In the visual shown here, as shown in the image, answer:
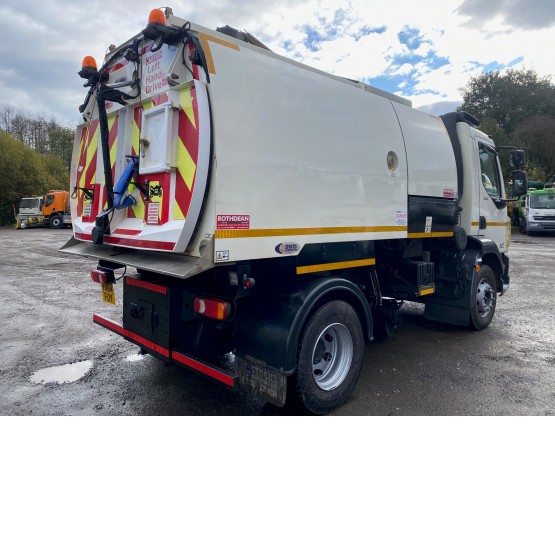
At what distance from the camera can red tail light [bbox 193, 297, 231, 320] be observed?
3.18 meters

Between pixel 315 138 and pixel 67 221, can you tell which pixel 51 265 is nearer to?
pixel 315 138

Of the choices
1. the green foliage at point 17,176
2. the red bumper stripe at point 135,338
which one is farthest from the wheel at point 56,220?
the red bumper stripe at point 135,338

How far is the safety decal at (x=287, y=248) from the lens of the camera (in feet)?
10.6

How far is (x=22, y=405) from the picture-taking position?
12.7 feet

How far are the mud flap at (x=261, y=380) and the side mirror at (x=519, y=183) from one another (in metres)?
5.35

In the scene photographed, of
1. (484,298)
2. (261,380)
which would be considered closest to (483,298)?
(484,298)

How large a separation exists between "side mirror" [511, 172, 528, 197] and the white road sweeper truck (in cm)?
263

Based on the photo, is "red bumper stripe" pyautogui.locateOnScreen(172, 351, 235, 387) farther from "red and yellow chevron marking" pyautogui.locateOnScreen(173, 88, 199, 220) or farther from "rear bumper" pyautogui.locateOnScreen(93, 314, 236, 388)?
"red and yellow chevron marking" pyautogui.locateOnScreen(173, 88, 199, 220)

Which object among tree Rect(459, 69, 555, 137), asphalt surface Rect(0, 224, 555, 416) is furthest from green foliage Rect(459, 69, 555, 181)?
asphalt surface Rect(0, 224, 555, 416)

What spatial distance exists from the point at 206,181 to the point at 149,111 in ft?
2.85

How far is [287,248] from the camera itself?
330 cm

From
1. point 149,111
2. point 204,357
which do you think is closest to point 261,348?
point 204,357

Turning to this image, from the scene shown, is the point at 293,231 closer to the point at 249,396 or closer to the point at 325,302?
the point at 325,302

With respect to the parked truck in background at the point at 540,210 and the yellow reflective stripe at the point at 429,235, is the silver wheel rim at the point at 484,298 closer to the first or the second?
the yellow reflective stripe at the point at 429,235
